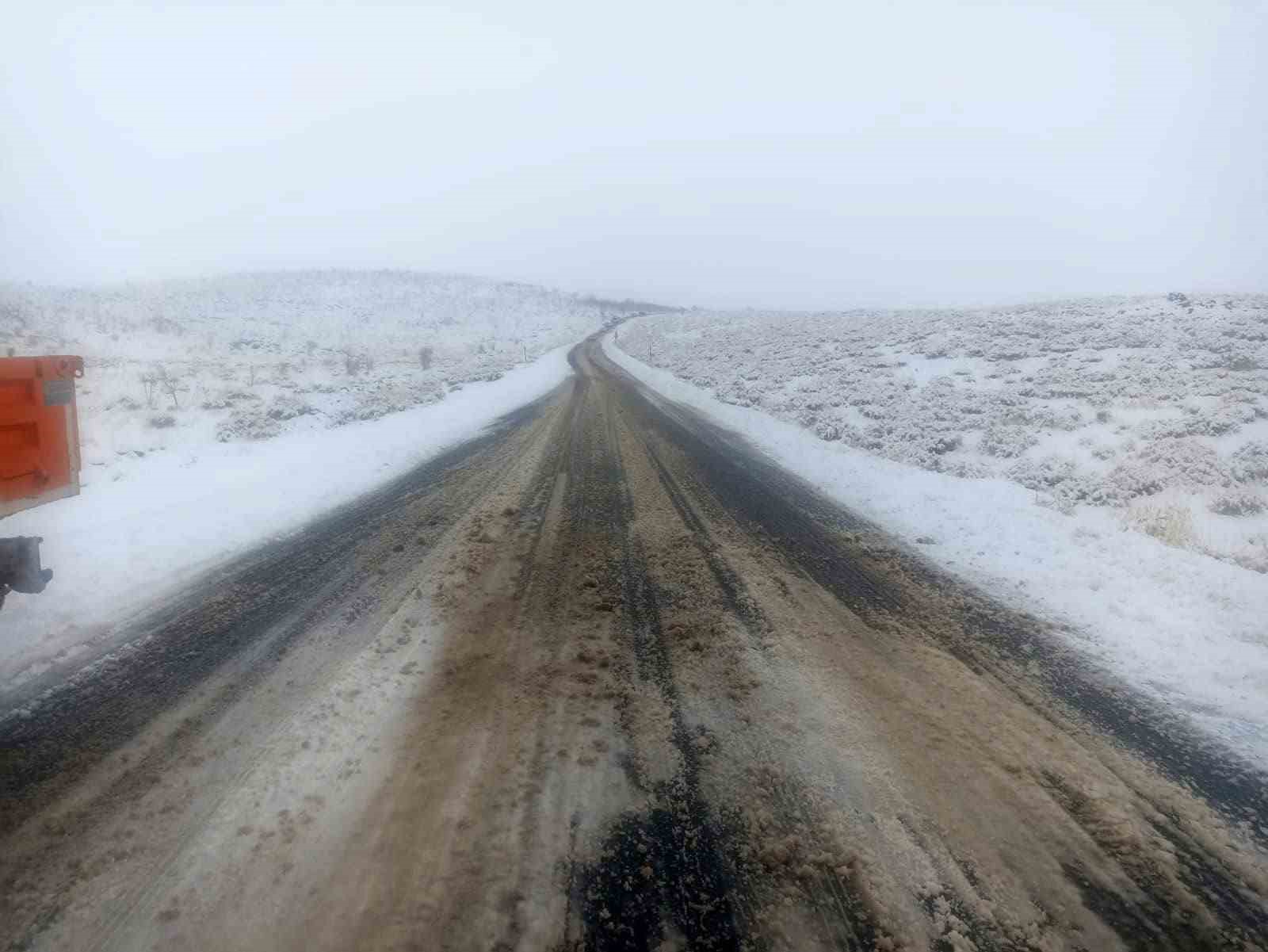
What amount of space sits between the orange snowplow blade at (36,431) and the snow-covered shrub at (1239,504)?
1134cm

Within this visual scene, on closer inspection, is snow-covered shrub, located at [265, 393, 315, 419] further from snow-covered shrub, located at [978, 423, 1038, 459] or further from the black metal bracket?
snow-covered shrub, located at [978, 423, 1038, 459]

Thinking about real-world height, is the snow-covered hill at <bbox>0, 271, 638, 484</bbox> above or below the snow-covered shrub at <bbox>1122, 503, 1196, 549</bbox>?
above

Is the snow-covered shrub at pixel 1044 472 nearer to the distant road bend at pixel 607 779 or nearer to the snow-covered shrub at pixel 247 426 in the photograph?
the distant road bend at pixel 607 779

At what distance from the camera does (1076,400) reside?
12.5 m

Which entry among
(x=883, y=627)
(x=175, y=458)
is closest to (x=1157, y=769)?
(x=883, y=627)

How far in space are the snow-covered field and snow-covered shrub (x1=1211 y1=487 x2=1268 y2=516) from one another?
11048 mm

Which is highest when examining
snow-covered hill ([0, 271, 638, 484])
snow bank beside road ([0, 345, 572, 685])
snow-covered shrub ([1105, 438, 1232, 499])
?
snow-covered hill ([0, 271, 638, 484])

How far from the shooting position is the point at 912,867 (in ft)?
9.71

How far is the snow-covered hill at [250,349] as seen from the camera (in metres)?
13.0

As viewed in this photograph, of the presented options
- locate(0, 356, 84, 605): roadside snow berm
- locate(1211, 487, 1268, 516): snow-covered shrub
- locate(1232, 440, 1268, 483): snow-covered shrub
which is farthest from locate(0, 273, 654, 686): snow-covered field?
locate(1232, 440, 1268, 483): snow-covered shrub

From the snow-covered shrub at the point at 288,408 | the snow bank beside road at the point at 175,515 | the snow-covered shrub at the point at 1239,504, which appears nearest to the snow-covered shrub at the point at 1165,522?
the snow-covered shrub at the point at 1239,504

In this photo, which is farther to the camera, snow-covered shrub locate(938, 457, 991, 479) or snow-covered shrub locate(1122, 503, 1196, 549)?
snow-covered shrub locate(938, 457, 991, 479)

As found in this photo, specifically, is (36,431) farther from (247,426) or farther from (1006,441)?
(1006,441)

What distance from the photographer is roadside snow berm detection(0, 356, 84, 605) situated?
4.18 meters
